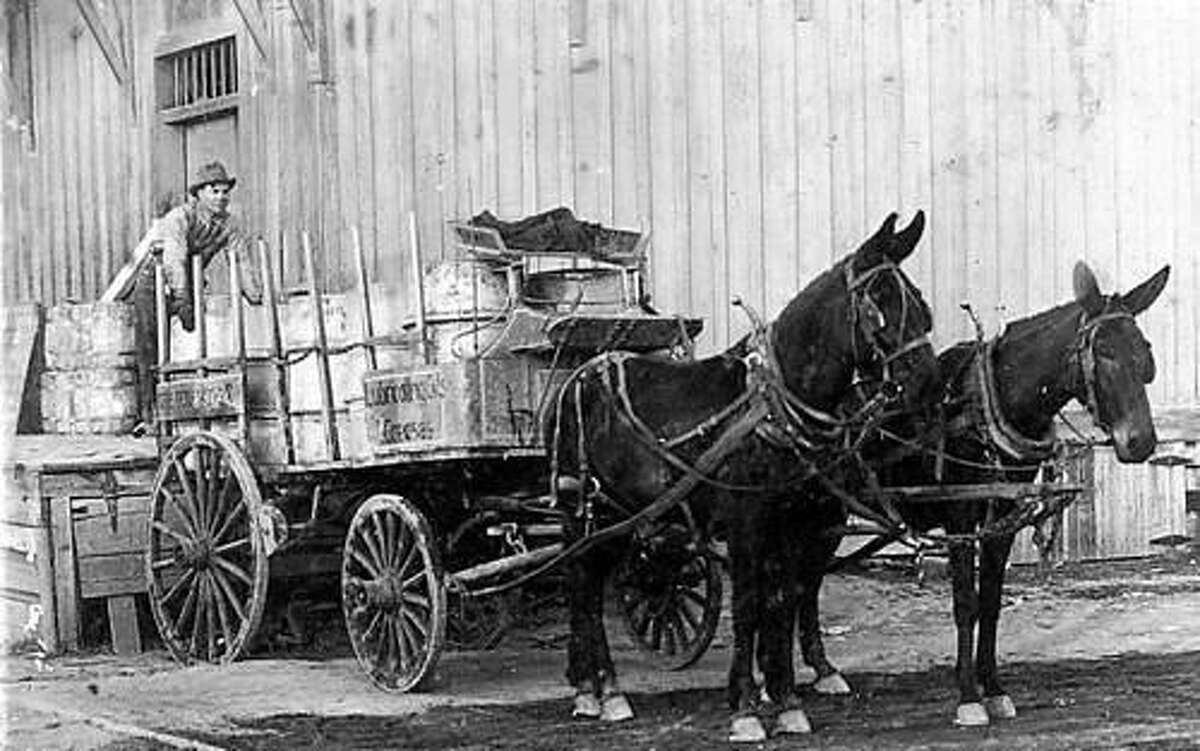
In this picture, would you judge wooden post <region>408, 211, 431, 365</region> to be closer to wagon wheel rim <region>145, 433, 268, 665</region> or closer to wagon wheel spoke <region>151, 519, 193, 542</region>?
wagon wheel rim <region>145, 433, 268, 665</region>

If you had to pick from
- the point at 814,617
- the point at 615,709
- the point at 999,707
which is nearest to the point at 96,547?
the point at 615,709

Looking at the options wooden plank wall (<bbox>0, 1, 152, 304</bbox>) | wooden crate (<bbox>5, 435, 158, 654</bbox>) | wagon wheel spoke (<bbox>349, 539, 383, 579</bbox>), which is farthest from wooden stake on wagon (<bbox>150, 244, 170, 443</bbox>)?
wooden plank wall (<bbox>0, 1, 152, 304</bbox>)

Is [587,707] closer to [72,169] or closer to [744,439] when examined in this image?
[744,439]

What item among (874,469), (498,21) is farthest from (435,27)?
(874,469)

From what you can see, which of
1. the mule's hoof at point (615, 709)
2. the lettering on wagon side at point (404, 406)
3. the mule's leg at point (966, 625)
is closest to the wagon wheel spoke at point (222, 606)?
the lettering on wagon side at point (404, 406)

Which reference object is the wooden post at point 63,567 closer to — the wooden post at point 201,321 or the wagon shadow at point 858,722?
the wooden post at point 201,321

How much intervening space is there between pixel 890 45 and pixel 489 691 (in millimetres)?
5878

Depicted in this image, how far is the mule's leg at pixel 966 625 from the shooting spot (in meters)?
9.21

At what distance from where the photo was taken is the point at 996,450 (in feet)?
31.0

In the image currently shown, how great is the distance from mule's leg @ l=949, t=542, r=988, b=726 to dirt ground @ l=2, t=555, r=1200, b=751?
4.7 inches

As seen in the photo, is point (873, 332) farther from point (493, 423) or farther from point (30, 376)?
point (30, 376)

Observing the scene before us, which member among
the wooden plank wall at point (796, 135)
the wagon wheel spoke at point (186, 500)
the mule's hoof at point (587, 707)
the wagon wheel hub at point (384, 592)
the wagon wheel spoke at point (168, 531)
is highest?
the wooden plank wall at point (796, 135)

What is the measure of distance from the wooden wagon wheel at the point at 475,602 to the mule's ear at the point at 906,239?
2.93 m

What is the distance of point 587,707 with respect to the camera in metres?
9.90
